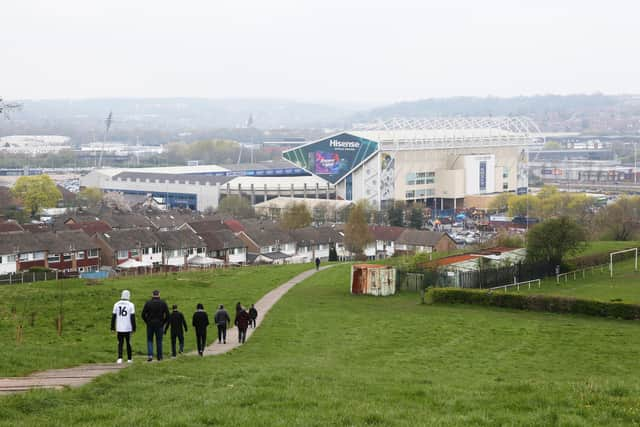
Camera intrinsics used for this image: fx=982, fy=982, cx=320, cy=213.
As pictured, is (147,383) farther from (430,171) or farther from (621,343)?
(430,171)

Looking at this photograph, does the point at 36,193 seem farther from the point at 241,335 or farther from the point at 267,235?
the point at 241,335

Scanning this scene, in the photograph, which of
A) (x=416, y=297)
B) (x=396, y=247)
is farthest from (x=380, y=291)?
(x=396, y=247)

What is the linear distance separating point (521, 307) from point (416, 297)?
3.98m

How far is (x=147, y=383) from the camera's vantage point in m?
11.4

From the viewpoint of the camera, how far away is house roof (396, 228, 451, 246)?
202 ft

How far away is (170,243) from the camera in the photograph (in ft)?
176

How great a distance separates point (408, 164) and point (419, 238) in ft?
153

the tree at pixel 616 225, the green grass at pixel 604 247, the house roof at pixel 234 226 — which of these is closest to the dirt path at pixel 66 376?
the green grass at pixel 604 247

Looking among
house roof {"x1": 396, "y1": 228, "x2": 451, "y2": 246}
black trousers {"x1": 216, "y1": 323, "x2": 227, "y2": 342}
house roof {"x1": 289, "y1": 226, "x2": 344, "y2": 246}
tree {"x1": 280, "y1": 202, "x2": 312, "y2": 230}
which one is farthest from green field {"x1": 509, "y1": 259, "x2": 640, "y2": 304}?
tree {"x1": 280, "y1": 202, "x2": 312, "y2": 230}

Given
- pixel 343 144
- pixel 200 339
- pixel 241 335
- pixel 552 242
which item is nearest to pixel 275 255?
pixel 552 242

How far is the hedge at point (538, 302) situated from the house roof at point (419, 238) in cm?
3279

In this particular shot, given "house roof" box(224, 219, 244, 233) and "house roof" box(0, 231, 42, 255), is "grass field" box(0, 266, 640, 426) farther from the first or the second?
"house roof" box(224, 219, 244, 233)

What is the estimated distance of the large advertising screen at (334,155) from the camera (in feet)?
350

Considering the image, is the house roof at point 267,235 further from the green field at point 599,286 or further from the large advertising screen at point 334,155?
the large advertising screen at point 334,155
